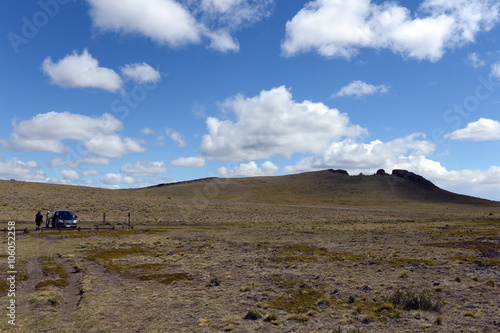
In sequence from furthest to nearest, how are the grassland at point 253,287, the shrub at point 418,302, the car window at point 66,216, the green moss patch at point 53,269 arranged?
the car window at point 66,216 → the green moss patch at point 53,269 → the shrub at point 418,302 → the grassland at point 253,287

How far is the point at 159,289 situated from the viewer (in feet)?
56.1

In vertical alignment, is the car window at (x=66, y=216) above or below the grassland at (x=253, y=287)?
above

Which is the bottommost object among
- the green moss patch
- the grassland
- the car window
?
the grassland

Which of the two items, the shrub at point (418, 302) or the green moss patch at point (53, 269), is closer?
the shrub at point (418, 302)

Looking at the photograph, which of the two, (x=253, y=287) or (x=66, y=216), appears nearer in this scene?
(x=253, y=287)

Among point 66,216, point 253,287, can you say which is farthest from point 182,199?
point 253,287

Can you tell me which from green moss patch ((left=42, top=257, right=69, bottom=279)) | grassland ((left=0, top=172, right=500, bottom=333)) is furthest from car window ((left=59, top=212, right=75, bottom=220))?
green moss patch ((left=42, top=257, right=69, bottom=279))

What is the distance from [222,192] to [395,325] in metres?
168

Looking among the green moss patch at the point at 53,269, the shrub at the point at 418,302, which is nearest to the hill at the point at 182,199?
the green moss patch at the point at 53,269

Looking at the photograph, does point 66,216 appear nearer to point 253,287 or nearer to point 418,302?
point 253,287

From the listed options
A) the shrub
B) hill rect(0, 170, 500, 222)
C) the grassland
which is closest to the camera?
the grassland

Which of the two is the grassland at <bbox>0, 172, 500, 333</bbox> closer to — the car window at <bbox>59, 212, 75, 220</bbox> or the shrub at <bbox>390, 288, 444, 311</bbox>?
the shrub at <bbox>390, 288, 444, 311</bbox>

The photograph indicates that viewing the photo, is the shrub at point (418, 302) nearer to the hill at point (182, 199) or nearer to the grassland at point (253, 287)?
the grassland at point (253, 287)

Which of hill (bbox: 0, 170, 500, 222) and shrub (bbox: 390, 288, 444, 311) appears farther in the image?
Answer: hill (bbox: 0, 170, 500, 222)
